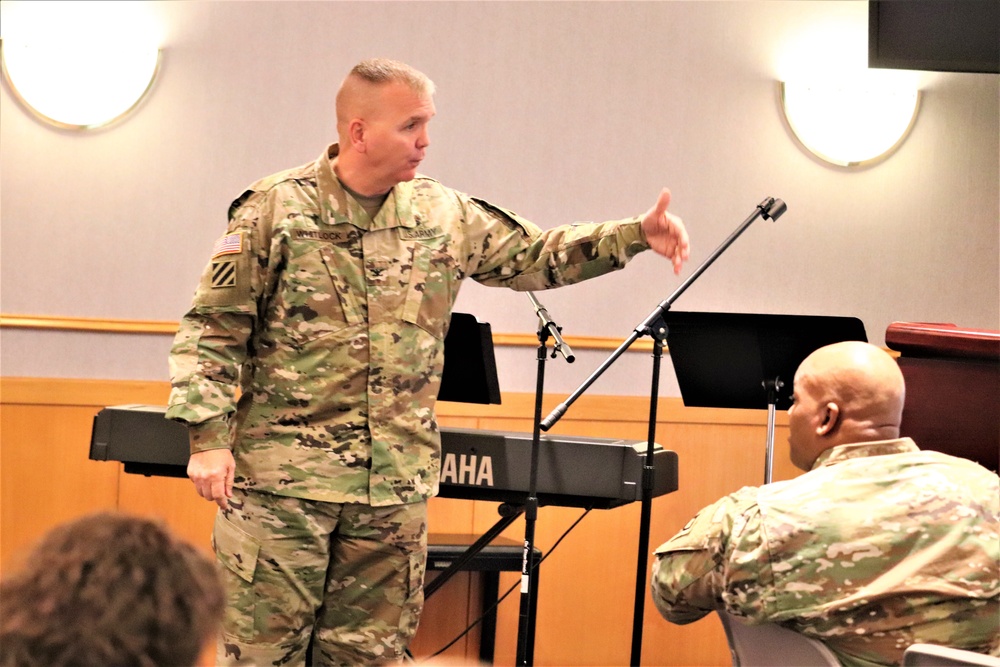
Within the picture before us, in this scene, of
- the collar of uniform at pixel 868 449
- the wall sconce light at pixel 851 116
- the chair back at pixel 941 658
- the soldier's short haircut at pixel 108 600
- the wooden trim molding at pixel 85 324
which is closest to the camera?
the soldier's short haircut at pixel 108 600

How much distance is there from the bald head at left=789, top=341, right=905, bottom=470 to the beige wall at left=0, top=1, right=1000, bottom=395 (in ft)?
7.39

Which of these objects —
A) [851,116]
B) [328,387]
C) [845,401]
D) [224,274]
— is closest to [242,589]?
[328,387]

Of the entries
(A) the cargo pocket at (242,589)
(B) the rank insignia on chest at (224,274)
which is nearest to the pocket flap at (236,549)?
(A) the cargo pocket at (242,589)

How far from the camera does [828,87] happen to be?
14.5 feet

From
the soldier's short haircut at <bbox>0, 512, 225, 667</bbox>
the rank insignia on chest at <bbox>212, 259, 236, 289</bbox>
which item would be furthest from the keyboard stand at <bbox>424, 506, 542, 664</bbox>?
the soldier's short haircut at <bbox>0, 512, 225, 667</bbox>

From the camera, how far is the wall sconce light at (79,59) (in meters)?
3.99

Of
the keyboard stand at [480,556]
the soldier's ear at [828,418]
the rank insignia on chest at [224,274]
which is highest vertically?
the rank insignia on chest at [224,274]

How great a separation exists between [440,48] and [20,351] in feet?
Result: 6.25

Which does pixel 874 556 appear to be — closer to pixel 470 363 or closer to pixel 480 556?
pixel 470 363

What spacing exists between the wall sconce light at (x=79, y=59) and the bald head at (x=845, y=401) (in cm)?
296

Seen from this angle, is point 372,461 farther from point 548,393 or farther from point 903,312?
point 903,312

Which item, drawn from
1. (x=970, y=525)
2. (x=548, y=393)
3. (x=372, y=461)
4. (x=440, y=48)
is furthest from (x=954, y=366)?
(x=440, y=48)

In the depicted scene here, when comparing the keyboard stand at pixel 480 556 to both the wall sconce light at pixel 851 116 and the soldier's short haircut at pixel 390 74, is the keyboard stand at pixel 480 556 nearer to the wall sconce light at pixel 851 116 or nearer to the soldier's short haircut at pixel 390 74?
the soldier's short haircut at pixel 390 74

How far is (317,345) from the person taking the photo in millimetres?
2443
